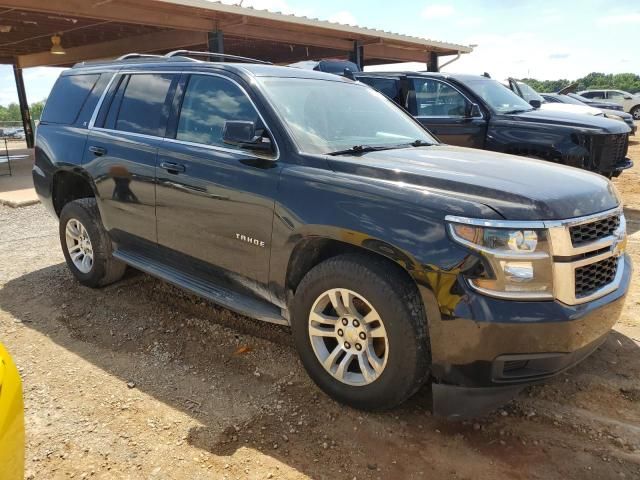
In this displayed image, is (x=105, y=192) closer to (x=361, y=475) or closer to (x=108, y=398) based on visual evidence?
(x=108, y=398)

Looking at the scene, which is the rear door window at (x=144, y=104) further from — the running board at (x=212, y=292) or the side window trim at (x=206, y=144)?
the running board at (x=212, y=292)

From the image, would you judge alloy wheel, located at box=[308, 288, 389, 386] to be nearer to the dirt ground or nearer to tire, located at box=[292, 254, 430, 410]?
tire, located at box=[292, 254, 430, 410]

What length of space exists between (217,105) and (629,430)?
312cm

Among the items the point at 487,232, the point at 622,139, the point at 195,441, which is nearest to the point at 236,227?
the point at 195,441

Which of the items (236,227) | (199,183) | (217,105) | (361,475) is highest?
(217,105)

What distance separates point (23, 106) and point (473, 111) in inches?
696

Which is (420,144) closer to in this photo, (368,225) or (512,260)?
(368,225)

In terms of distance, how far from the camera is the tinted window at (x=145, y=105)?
395 centimetres

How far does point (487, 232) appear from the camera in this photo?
2420 millimetres

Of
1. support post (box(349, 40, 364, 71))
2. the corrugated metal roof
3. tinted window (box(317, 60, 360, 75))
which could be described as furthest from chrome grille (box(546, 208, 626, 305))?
support post (box(349, 40, 364, 71))

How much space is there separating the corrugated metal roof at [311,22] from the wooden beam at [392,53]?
1.10 meters

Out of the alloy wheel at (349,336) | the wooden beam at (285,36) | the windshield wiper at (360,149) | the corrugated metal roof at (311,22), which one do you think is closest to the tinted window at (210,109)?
the windshield wiper at (360,149)

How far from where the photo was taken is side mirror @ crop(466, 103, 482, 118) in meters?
7.48

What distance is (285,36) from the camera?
45.1ft
